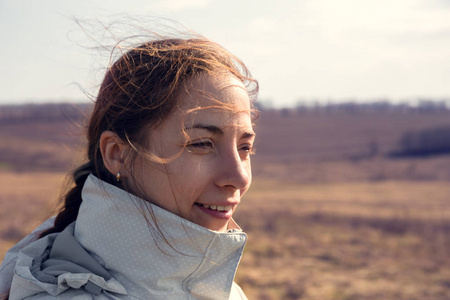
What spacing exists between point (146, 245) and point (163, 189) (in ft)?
0.51

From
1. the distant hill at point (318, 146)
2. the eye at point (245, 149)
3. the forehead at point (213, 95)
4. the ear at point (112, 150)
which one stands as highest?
the forehead at point (213, 95)

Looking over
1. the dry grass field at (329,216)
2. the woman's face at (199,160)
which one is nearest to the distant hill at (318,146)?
the dry grass field at (329,216)

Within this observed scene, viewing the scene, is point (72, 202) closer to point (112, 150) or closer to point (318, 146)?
point (112, 150)

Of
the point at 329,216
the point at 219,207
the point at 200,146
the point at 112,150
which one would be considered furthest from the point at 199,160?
the point at 329,216

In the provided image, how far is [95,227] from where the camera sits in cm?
133

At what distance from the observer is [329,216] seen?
11.7 m

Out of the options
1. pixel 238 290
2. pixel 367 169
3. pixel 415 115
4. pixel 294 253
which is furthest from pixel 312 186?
pixel 415 115

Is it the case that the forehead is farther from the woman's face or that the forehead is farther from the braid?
the braid

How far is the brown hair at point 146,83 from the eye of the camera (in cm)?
135

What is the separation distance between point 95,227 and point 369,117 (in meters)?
37.8

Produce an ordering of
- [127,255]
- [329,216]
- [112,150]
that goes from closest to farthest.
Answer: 1. [127,255]
2. [112,150]
3. [329,216]

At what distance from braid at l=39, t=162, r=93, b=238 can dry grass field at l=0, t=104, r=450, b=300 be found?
0.17m

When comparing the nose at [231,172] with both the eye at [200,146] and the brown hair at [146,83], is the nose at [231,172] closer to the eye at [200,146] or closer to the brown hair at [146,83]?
the eye at [200,146]

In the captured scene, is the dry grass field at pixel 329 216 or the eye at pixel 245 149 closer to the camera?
the eye at pixel 245 149
